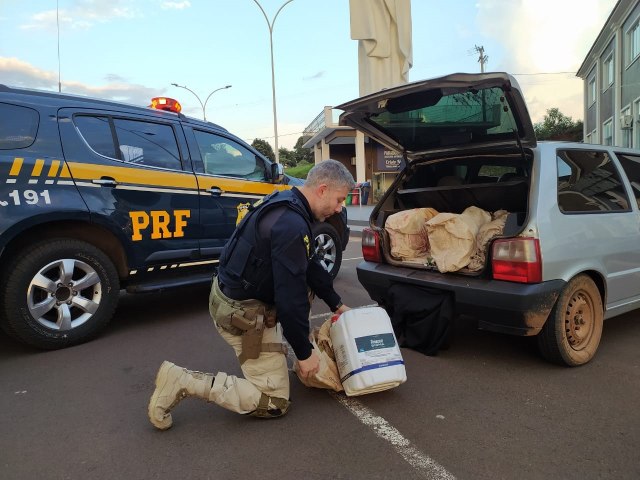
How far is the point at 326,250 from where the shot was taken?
6.22 m

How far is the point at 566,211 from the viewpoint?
3.43 m

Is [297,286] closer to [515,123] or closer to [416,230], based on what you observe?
[416,230]

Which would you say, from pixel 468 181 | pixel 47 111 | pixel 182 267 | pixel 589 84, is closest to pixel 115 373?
pixel 182 267

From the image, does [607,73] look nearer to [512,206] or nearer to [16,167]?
[512,206]

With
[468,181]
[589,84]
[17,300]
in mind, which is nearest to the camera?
[17,300]

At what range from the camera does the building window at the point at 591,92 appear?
28.7 meters

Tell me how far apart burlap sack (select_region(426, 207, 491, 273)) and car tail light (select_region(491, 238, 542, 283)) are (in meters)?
0.26

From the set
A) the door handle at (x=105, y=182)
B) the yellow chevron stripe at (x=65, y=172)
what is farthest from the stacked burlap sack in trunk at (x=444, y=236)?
the yellow chevron stripe at (x=65, y=172)

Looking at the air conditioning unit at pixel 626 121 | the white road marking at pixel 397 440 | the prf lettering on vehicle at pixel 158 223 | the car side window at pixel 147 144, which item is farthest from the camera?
the air conditioning unit at pixel 626 121

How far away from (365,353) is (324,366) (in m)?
0.28

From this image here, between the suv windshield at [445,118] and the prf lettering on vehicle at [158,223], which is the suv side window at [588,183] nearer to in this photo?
the suv windshield at [445,118]

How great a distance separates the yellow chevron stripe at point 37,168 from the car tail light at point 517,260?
11.6 ft

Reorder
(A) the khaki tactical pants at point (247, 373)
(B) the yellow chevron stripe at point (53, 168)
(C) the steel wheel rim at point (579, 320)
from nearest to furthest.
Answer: (A) the khaki tactical pants at point (247, 373)
(C) the steel wheel rim at point (579, 320)
(B) the yellow chevron stripe at point (53, 168)

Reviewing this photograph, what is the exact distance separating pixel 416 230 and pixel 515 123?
1.13 metres
